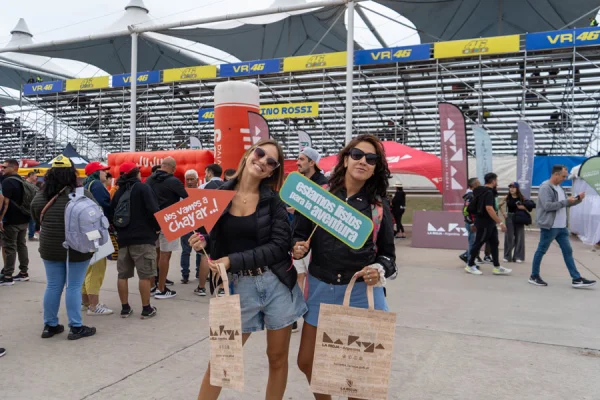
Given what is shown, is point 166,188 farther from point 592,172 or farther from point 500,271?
point 592,172

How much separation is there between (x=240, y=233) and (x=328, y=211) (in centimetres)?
48

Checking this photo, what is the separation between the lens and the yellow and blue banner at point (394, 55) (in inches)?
611

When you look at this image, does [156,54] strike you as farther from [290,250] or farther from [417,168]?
[290,250]

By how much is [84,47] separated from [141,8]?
402cm

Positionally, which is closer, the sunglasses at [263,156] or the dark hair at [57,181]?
the sunglasses at [263,156]

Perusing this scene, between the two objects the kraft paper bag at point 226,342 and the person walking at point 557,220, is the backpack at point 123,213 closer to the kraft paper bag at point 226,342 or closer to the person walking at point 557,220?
the kraft paper bag at point 226,342

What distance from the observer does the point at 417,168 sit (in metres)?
11.4

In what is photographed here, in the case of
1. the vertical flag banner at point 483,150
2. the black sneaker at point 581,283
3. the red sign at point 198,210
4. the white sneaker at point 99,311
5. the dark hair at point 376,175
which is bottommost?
the white sneaker at point 99,311

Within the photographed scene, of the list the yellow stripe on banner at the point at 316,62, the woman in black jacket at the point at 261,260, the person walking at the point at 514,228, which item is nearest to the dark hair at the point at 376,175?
the woman in black jacket at the point at 261,260

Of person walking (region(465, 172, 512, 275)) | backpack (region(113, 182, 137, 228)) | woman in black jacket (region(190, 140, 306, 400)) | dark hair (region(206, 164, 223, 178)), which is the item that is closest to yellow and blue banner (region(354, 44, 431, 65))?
person walking (region(465, 172, 512, 275))

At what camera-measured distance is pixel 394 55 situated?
15.8 meters

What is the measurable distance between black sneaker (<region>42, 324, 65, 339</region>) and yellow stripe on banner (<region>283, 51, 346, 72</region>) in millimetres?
13909

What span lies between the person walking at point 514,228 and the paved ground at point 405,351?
2.66 meters

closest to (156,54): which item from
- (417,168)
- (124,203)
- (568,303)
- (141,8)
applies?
(141,8)
